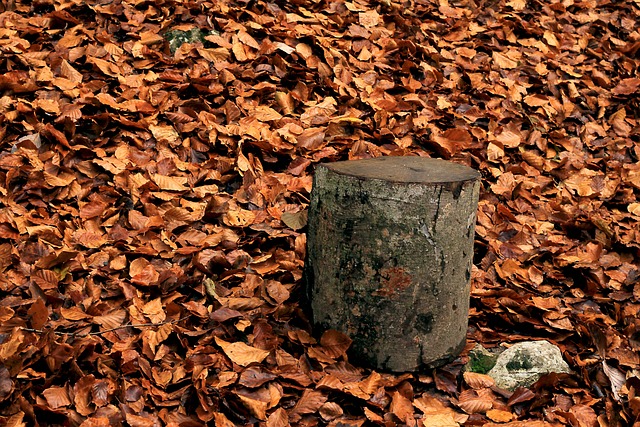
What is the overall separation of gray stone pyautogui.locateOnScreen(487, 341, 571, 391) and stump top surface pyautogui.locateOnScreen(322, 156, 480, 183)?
0.66m

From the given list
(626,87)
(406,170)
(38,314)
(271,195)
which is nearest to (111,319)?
(38,314)

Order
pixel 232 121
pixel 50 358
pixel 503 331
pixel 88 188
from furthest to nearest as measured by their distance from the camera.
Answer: pixel 232 121 → pixel 88 188 → pixel 503 331 → pixel 50 358

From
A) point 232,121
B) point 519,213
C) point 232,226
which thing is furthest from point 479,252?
point 232,121

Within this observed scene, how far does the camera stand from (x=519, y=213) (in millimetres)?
3721

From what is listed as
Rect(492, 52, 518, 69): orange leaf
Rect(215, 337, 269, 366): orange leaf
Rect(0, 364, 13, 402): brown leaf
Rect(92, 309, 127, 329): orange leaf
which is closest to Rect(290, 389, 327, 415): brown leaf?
Rect(215, 337, 269, 366): orange leaf

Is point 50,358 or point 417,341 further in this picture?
point 417,341

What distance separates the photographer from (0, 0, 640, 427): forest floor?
2496 millimetres

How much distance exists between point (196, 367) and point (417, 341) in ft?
2.56

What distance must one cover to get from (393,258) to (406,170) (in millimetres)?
348

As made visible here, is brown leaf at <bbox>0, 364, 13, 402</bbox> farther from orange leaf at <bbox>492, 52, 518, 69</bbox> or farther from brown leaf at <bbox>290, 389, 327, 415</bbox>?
orange leaf at <bbox>492, 52, 518, 69</bbox>

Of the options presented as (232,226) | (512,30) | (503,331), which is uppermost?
(512,30)

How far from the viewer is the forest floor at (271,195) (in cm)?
250

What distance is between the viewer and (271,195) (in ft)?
11.2

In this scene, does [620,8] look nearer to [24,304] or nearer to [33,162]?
[33,162]
